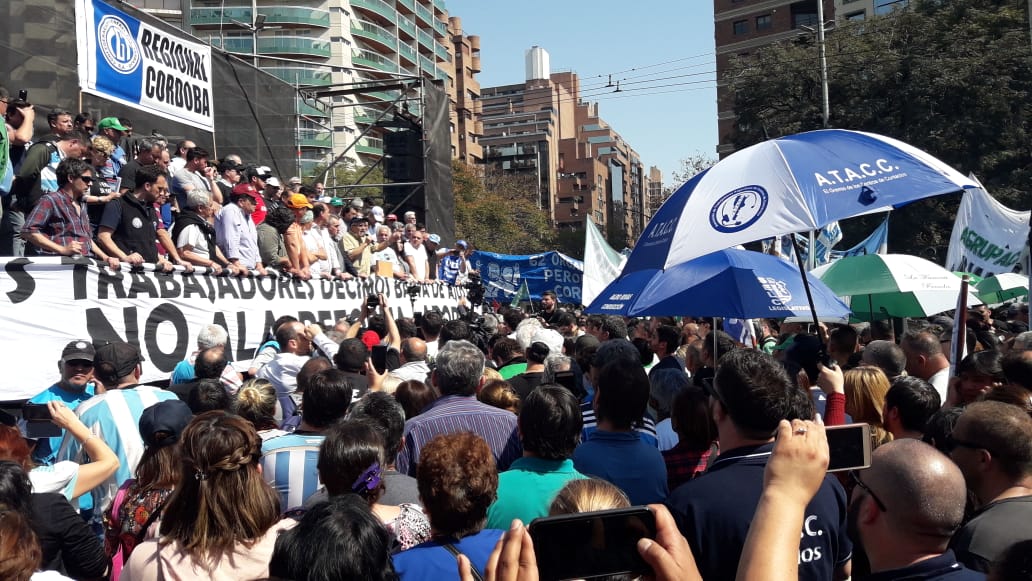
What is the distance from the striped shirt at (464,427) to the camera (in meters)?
4.23

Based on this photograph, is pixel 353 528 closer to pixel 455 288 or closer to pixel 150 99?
pixel 150 99

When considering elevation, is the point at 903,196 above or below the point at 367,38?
below

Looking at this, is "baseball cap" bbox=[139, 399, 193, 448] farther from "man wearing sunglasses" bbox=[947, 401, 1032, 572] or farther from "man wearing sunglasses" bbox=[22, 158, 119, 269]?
"man wearing sunglasses" bbox=[22, 158, 119, 269]

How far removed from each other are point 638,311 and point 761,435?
3.37m

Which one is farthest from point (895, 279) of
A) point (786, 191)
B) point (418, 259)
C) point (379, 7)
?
point (379, 7)

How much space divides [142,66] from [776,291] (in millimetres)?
8343

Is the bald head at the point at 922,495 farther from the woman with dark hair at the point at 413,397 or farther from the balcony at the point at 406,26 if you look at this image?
the balcony at the point at 406,26

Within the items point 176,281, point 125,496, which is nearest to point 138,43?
point 176,281

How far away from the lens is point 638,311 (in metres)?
6.05

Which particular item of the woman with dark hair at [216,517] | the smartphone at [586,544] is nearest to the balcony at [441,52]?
the woman with dark hair at [216,517]

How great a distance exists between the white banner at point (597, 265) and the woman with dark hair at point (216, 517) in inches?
373

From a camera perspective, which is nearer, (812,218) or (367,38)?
(812,218)

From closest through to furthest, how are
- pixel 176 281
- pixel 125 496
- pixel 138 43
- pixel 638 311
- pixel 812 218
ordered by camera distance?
pixel 125 496 < pixel 812 218 < pixel 638 311 < pixel 176 281 < pixel 138 43

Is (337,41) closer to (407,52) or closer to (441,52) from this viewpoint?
(407,52)
